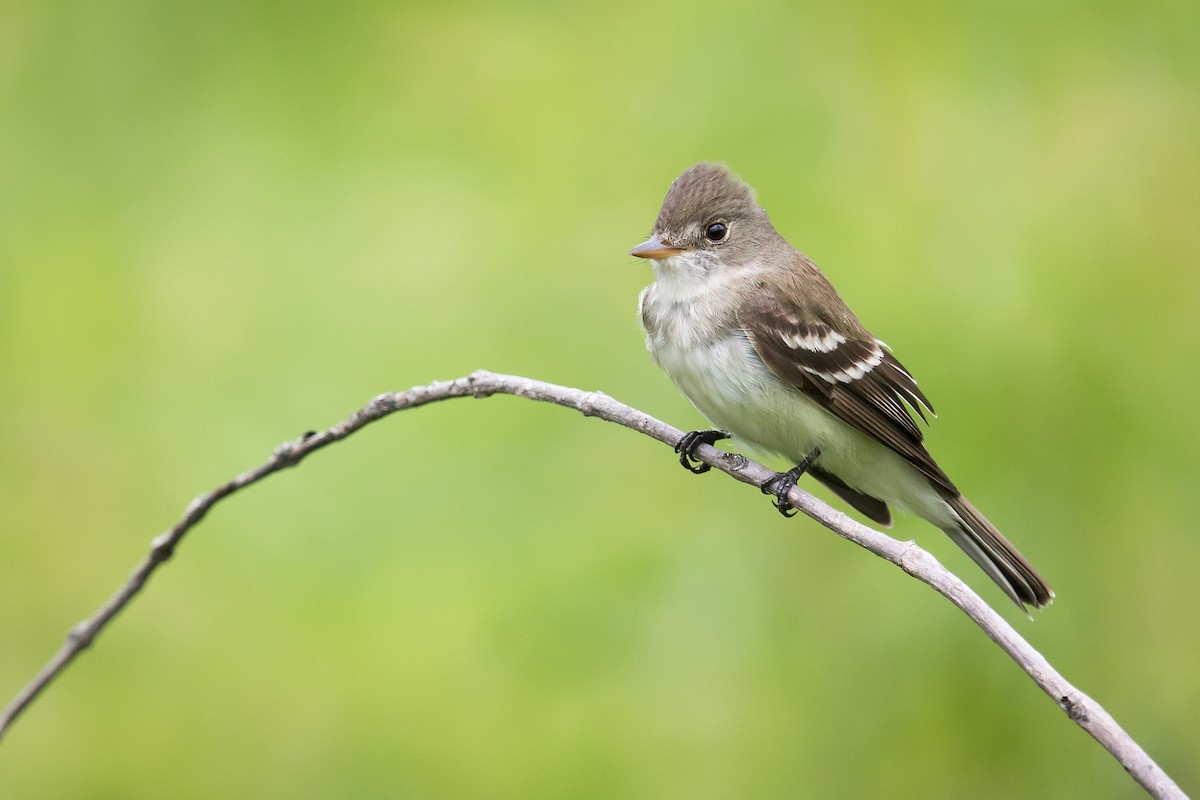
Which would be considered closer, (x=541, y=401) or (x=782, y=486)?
(x=541, y=401)

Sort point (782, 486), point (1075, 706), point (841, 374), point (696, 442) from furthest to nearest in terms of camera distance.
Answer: point (841, 374) < point (696, 442) < point (782, 486) < point (1075, 706)

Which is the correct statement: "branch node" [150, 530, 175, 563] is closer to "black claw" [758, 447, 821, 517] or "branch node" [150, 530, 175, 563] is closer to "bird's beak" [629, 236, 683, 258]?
"black claw" [758, 447, 821, 517]

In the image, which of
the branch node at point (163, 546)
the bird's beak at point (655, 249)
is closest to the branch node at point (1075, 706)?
the branch node at point (163, 546)

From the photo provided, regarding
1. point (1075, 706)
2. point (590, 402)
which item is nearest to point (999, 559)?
point (590, 402)

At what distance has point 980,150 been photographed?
4.15 metres

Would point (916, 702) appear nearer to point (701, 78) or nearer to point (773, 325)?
point (773, 325)

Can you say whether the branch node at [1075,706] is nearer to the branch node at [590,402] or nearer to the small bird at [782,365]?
the branch node at [590,402]

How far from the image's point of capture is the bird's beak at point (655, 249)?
2.99 m

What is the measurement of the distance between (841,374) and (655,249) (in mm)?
578

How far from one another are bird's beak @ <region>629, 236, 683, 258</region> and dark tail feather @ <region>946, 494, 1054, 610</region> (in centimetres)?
98

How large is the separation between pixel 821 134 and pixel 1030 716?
2.10 meters

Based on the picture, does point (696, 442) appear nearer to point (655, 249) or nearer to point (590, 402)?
point (655, 249)

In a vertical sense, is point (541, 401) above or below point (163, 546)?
above

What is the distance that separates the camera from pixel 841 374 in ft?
9.75
